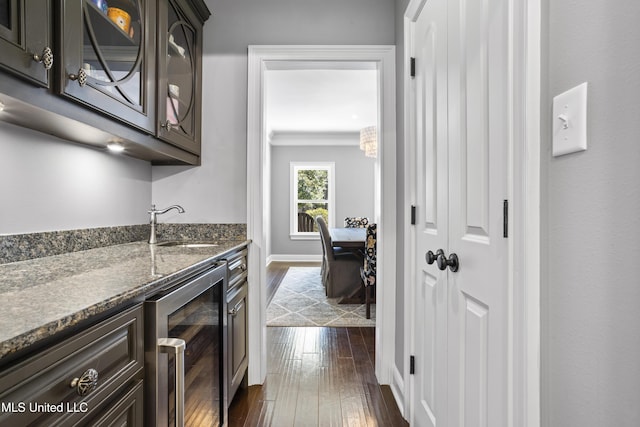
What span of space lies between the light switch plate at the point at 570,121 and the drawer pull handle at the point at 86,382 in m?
1.03

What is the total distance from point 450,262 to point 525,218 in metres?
0.51

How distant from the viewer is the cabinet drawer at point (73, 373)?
1.73ft

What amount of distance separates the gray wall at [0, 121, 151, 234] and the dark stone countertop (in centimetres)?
18

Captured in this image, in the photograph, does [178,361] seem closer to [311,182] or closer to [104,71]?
[104,71]

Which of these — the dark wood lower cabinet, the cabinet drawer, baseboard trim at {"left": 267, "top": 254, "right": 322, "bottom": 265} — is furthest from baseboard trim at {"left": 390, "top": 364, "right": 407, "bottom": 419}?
baseboard trim at {"left": 267, "top": 254, "right": 322, "bottom": 265}

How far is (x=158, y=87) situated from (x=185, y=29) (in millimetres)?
579

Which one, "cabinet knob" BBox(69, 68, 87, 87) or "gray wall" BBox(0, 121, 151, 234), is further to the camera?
"gray wall" BBox(0, 121, 151, 234)

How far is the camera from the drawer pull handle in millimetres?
644

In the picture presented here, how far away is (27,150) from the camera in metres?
1.31

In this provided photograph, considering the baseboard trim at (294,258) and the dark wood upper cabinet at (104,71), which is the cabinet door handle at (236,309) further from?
the baseboard trim at (294,258)

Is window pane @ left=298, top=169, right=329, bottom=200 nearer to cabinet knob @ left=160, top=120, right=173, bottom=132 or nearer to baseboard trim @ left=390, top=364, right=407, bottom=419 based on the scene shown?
baseboard trim @ left=390, top=364, right=407, bottom=419

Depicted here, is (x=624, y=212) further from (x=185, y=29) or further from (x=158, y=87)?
(x=185, y=29)

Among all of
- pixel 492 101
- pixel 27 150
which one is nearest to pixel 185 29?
pixel 27 150

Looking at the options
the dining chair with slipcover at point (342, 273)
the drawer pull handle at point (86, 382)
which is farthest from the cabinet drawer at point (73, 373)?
the dining chair with slipcover at point (342, 273)
